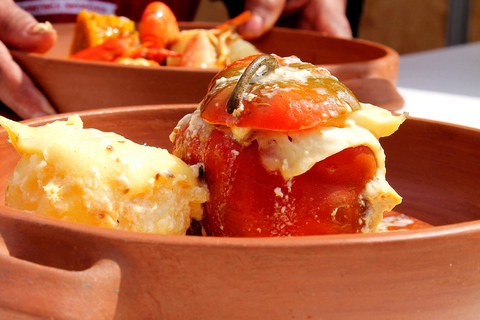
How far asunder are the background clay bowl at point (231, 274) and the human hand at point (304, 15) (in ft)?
4.06

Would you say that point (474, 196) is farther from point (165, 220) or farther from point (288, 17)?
point (288, 17)

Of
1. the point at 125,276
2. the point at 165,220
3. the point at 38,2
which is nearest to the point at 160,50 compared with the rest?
the point at 38,2

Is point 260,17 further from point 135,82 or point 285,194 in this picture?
point 285,194

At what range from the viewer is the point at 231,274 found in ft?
1.14

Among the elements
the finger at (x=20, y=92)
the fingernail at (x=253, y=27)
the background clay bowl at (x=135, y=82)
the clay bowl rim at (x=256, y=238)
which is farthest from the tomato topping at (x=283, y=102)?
the fingernail at (x=253, y=27)

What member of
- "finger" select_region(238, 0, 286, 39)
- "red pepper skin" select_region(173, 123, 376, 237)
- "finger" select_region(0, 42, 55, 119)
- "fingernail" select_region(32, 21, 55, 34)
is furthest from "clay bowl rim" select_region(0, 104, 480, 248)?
"finger" select_region(238, 0, 286, 39)

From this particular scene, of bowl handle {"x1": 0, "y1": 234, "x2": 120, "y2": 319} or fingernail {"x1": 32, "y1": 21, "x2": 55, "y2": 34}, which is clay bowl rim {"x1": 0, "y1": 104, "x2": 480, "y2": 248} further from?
fingernail {"x1": 32, "y1": 21, "x2": 55, "y2": 34}

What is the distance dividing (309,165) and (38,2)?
1.58 meters

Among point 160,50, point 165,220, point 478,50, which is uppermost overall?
point 165,220

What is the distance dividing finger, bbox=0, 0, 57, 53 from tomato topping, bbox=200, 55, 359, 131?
0.72 metres

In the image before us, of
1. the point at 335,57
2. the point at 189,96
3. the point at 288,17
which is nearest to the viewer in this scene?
the point at 189,96

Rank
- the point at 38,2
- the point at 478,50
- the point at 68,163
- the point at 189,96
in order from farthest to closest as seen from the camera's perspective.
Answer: the point at 478,50 < the point at 38,2 < the point at 189,96 < the point at 68,163

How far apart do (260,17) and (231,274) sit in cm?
129

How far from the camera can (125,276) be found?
355 millimetres
